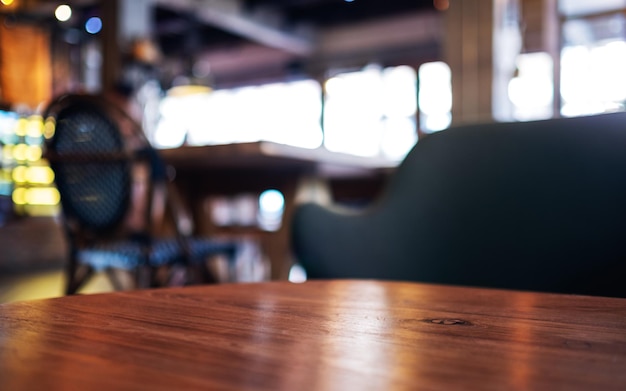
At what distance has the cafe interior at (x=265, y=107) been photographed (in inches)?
89.5

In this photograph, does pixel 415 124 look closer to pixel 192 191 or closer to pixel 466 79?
pixel 466 79

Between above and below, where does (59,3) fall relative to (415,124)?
above

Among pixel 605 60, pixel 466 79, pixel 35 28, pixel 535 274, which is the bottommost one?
pixel 535 274

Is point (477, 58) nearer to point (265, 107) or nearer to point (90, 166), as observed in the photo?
point (90, 166)

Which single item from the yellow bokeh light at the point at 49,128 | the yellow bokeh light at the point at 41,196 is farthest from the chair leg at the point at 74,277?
the yellow bokeh light at the point at 41,196

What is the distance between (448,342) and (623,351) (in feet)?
0.40

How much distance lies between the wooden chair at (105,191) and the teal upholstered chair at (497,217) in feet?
3.04

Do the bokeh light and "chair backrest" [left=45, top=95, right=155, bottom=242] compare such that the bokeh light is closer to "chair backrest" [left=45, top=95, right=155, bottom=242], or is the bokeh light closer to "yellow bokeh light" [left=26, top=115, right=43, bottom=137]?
"yellow bokeh light" [left=26, top=115, right=43, bottom=137]

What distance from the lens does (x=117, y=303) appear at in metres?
0.66

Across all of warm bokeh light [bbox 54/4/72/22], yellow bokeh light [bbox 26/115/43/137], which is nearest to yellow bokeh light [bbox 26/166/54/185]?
yellow bokeh light [bbox 26/115/43/137]

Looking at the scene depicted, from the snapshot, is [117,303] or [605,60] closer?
[117,303]

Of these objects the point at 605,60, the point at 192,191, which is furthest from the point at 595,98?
the point at 192,191

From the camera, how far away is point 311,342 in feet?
1.53

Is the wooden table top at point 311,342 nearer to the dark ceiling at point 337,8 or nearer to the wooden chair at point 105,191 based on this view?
the wooden chair at point 105,191
